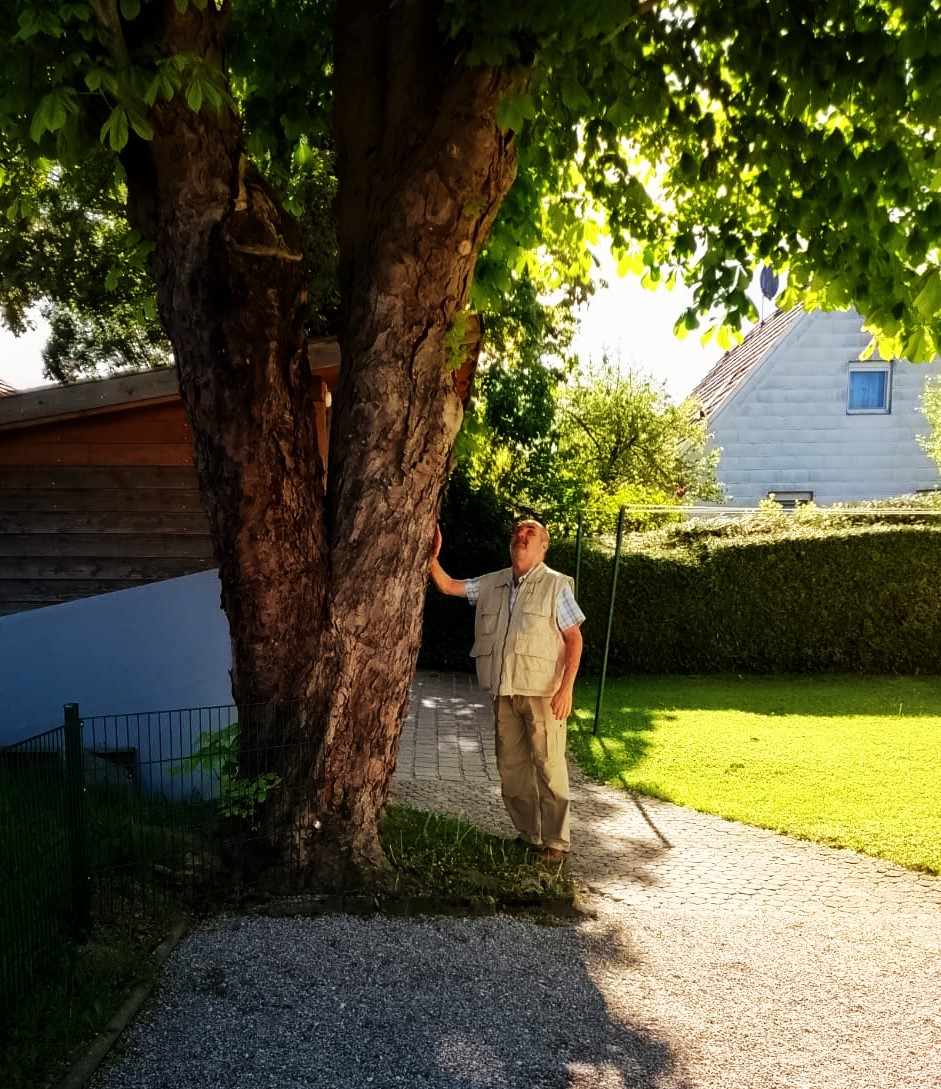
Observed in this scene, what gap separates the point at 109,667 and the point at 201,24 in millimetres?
5378

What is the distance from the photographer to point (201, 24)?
215 inches

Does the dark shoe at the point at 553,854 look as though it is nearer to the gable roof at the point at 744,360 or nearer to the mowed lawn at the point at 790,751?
the mowed lawn at the point at 790,751

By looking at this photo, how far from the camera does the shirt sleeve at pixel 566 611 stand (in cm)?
659

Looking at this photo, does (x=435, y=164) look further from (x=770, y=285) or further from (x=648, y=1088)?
(x=770, y=285)

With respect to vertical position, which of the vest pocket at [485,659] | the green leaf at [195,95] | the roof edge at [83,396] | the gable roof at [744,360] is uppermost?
the gable roof at [744,360]

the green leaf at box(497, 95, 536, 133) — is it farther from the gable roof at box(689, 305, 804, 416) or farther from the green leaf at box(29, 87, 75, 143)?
the gable roof at box(689, 305, 804, 416)

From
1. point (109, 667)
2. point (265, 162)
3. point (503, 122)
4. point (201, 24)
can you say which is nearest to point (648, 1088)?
point (503, 122)

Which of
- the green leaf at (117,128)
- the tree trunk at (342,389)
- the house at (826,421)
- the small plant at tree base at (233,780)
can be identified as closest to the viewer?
the green leaf at (117,128)

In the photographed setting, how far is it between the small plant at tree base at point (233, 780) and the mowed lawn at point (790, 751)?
4207 millimetres

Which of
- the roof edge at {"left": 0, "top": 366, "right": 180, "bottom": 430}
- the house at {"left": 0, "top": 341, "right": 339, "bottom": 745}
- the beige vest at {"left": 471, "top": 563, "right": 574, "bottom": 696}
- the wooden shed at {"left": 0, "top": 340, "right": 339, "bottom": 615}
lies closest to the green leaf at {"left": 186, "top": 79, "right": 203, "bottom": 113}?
the beige vest at {"left": 471, "top": 563, "right": 574, "bottom": 696}

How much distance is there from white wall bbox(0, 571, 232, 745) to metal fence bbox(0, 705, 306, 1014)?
163cm

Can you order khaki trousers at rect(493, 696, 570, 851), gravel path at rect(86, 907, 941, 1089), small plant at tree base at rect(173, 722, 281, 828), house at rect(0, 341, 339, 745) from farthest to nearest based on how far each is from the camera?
house at rect(0, 341, 339, 745)
khaki trousers at rect(493, 696, 570, 851)
small plant at tree base at rect(173, 722, 281, 828)
gravel path at rect(86, 907, 941, 1089)

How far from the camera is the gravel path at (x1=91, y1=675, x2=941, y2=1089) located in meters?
4.20

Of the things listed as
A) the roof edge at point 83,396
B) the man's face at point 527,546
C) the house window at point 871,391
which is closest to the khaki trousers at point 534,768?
the man's face at point 527,546
